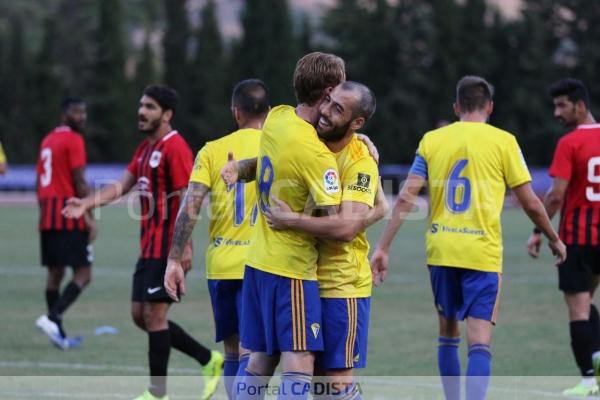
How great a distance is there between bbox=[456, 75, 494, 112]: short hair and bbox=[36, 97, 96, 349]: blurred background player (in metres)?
5.05

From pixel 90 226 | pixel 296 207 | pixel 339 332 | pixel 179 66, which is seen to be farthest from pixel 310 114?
A: pixel 179 66

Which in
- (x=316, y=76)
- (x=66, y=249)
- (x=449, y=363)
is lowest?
(x=449, y=363)

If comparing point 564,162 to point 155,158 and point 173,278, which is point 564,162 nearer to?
point 155,158

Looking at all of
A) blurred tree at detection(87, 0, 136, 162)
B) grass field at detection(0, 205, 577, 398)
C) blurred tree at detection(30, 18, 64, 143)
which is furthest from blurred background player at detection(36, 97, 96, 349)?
blurred tree at detection(87, 0, 136, 162)

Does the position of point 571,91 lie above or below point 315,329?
above

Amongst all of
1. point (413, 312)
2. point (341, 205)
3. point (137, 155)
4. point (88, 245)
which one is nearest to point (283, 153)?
point (341, 205)

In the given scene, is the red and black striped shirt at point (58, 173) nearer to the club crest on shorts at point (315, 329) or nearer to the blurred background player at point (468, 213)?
the blurred background player at point (468, 213)

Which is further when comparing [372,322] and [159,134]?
[372,322]

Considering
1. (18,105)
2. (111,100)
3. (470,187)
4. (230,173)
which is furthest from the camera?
(111,100)

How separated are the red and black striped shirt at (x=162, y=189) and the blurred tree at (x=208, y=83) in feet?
149

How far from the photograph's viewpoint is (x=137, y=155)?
817 cm

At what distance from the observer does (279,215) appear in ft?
18.1

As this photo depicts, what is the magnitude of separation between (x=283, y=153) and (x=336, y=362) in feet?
3.63

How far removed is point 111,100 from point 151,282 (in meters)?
46.7
